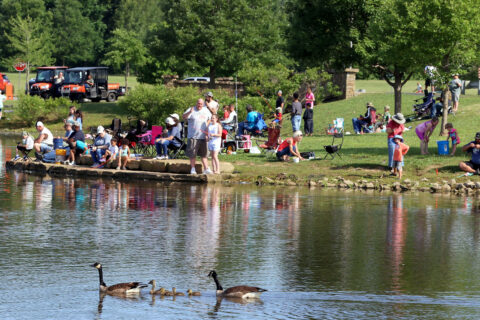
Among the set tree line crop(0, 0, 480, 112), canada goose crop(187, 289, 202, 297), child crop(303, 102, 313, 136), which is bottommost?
canada goose crop(187, 289, 202, 297)

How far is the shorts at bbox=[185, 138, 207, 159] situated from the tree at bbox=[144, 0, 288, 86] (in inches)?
1131

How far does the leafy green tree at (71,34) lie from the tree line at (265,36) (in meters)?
0.12

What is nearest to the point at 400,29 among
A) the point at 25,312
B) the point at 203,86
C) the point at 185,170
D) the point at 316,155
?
the point at 316,155

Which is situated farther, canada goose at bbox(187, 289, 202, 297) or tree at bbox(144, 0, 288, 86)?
Answer: tree at bbox(144, 0, 288, 86)

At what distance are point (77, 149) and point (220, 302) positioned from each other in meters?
17.1

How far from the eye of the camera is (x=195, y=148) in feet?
77.0

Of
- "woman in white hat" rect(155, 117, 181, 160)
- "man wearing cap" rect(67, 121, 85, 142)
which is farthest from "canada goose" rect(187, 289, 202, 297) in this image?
"man wearing cap" rect(67, 121, 85, 142)

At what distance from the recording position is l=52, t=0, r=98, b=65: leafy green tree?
318 ft

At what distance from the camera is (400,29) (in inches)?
1188

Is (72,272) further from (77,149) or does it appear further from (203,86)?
(203,86)

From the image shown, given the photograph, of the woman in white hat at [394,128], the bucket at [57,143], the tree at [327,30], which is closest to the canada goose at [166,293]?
the woman in white hat at [394,128]

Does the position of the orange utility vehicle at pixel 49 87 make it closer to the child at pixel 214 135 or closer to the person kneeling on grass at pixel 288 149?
the person kneeling on grass at pixel 288 149

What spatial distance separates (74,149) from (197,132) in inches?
213

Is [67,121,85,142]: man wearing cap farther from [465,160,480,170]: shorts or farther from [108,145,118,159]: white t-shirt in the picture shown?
[465,160,480,170]: shorts
